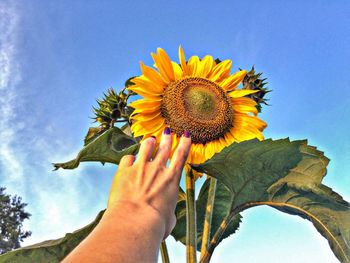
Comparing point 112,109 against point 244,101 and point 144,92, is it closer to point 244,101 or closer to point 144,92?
point 144,92

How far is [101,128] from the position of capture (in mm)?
2264

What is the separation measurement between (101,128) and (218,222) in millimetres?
792

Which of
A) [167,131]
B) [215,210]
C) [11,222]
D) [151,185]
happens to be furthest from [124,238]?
[11,222]

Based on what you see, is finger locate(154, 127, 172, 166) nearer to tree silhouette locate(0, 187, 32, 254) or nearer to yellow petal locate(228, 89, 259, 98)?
yellow petal locate(228, 89, 259, 98)

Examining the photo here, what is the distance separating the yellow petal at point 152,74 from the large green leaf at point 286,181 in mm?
447

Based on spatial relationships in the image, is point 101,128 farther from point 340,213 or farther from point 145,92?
point 340,213

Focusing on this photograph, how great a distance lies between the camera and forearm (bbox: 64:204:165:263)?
1059mm

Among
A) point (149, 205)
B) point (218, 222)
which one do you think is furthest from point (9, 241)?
point (149, 205)

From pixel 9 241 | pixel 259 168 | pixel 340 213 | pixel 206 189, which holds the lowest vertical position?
A: pixel 340 213

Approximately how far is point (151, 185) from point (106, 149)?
1.76 feet

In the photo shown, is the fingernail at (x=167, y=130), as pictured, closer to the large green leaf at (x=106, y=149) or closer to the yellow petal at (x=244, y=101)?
the large green leaf at (x=106, y=149)

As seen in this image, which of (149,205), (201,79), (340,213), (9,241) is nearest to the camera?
(149,205)

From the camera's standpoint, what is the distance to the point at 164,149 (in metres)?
1.68

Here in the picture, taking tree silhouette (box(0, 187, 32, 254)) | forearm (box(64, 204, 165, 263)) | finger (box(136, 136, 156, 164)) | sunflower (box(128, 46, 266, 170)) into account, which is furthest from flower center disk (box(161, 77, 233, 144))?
tree silhouette (box(0, 187, 32, 254))
